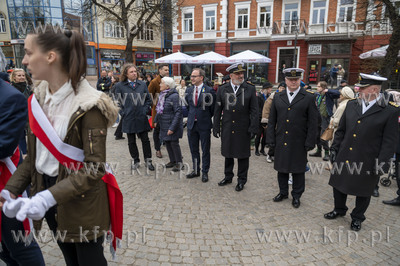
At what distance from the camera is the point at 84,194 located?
1.74 m

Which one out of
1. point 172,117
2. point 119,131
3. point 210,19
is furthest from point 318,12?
point 172,117

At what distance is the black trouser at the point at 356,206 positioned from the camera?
373 cm

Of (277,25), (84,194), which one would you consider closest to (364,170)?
(84,194)

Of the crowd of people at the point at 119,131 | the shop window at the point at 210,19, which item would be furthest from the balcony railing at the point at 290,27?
the crowd of people at the point at 119,131

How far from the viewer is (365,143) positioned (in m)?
3.61

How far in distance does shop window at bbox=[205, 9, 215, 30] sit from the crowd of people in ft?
76.8

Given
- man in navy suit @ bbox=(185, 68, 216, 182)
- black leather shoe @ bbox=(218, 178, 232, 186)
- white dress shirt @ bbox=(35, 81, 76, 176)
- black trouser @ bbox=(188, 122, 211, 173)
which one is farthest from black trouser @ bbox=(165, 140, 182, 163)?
white dress shirt @ bbox=(35, 81, 76, 176)

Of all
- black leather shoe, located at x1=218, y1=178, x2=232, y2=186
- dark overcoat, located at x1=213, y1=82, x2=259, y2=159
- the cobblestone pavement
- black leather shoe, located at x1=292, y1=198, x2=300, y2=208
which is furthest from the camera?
black leather shoe, located at x1=218, y1=178, x2=232, y2=186

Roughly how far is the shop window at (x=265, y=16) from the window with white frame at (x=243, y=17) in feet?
4.53

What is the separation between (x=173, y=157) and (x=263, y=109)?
2684 mm

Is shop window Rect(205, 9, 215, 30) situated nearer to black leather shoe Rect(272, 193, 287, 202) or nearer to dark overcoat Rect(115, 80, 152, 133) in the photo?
dark overcoat Rect(115, 80, 152, 133)

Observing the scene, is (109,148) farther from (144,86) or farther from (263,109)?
(263,109)

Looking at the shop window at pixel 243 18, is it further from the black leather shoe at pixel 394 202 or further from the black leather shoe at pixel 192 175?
the black leather shoe at pixel 394 202

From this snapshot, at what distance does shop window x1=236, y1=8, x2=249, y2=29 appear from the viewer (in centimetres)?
2709
